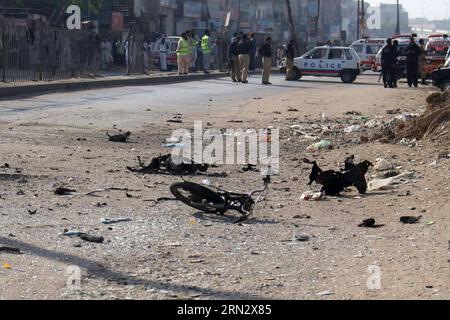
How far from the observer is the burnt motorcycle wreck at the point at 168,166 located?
10.6 m

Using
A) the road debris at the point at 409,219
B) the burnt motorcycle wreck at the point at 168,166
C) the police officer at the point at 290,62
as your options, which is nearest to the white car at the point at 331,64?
the police officer at the point at 290,62

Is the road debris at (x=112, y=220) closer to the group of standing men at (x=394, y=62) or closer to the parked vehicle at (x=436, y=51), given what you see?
the group of standing men at (x=394, y=62)

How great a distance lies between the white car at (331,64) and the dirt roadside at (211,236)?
25904 mm

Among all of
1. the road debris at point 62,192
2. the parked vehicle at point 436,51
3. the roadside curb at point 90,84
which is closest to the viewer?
the road debris at point 62,192

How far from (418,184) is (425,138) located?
3273 millimetres

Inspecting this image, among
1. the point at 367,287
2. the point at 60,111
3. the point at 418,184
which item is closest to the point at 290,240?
the point at 367,287

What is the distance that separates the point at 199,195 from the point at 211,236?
108cm

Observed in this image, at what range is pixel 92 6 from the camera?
52.2 meters

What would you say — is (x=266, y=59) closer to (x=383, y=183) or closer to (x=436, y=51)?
(x=436, y=51)

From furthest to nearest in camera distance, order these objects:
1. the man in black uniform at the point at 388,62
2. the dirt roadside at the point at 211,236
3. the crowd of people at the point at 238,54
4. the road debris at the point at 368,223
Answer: the crowd of people at the point at 238,54, the man in black uniform at the point at 388,62, the road debris at the point at 368,223, the dirt roadside at the point at 211,236

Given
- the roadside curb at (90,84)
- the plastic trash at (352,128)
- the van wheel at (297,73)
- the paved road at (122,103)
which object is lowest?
the plastic trash at (352,128)

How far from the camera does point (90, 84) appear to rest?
28.2 m

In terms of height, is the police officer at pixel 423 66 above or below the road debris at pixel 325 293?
above
